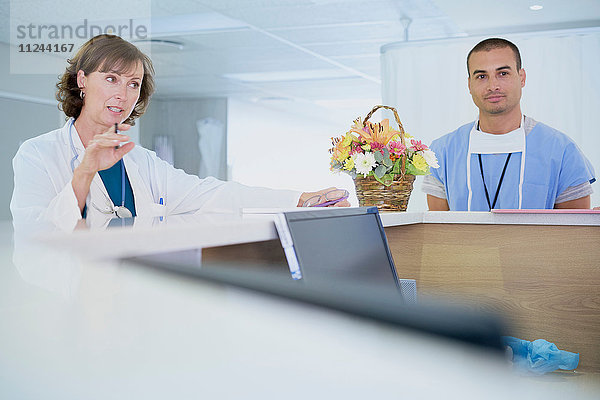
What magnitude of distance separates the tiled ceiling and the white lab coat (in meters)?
2.36

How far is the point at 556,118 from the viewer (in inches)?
155

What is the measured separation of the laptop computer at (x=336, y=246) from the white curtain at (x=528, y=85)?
313cm

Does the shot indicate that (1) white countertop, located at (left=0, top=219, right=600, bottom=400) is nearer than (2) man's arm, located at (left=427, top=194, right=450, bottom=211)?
Yes

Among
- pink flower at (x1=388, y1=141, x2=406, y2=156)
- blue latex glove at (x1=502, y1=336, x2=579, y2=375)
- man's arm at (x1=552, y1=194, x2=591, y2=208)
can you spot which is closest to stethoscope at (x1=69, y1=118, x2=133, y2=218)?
pink flower at (x1=388, y1=141, x2=406, y2=156)

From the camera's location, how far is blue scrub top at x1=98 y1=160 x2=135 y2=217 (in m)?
1.64

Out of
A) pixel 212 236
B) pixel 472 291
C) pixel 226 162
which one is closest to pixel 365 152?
pixel 472 291

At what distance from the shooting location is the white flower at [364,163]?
5.92 feet

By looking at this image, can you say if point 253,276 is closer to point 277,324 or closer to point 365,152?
point 277,324

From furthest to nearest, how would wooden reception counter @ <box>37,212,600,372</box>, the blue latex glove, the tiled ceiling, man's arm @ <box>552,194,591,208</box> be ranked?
1. the tiled ceiling
2. man's arm @ <box>552,194,591,208</box>
3. wooden reception counter @ <box>37,212,600,372</box>
4. the blue latex glove

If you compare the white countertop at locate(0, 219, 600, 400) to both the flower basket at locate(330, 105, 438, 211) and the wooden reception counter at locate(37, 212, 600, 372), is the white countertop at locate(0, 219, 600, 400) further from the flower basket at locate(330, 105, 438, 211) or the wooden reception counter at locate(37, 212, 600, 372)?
the flower basket at locate(330, 105, 438, 211)

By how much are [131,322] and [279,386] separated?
72 mm

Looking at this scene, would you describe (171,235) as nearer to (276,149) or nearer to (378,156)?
(378,156)

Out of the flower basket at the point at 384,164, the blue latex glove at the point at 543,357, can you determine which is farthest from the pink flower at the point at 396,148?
the blue latex glove at the point at 543,357

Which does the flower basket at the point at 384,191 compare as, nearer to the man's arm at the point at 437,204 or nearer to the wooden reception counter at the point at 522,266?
the wooden reception counter at the point at 522,266
